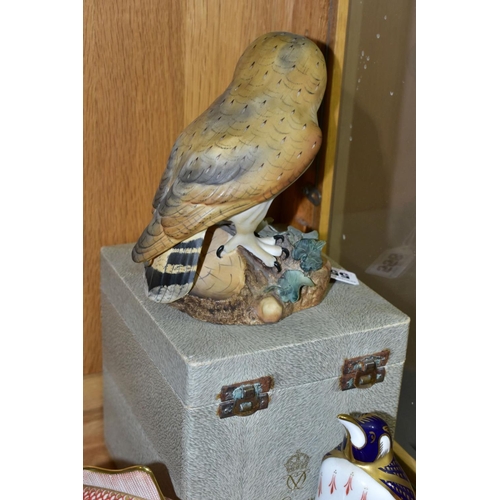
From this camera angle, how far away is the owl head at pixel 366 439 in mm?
809

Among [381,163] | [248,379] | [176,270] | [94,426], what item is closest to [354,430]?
[248,379]

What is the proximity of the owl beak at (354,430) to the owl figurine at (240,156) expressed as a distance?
9.9 inches

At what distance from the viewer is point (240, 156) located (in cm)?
76

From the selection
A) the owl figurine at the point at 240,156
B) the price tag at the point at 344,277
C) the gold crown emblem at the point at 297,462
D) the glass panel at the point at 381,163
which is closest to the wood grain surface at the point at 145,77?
the glass panel at the point at 381,163

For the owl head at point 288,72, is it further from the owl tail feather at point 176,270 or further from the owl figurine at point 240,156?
the owl tail feather at point 176,270

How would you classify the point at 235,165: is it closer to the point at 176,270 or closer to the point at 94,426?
the point at 176,270

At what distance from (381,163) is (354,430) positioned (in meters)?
0.40

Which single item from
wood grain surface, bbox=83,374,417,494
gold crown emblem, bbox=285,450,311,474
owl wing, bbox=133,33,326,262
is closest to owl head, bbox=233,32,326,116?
owl wing, bbox=133,33,326,262

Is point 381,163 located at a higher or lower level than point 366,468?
higher

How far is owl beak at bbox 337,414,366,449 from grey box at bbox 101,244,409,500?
5 cm

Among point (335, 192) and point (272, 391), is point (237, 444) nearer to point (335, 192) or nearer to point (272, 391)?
point (272, 391)

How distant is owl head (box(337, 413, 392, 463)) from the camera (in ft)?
2.65

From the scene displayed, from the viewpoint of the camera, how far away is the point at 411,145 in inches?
37.1

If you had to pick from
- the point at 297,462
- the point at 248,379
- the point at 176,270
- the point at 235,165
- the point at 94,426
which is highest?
the point at 235,165
